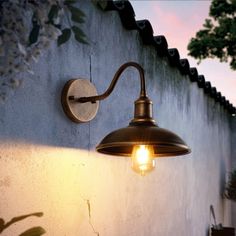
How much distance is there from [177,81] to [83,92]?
2.29 meters

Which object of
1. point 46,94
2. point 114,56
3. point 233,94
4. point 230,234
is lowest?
→ point 230,234

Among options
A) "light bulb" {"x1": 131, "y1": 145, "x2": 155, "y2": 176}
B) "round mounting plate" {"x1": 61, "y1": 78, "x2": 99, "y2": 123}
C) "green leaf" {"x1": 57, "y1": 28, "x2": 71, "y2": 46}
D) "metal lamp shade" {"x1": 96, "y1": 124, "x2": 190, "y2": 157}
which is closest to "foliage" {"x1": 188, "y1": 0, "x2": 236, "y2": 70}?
"round mounting plate" {"x1": 61, "y1": 78, "x2": 99, "y2": 123}

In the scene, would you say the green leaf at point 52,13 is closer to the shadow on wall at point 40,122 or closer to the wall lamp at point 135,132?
the wall lamp at point 135,132

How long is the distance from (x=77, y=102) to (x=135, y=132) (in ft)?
2.54

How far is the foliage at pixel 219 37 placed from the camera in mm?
5840

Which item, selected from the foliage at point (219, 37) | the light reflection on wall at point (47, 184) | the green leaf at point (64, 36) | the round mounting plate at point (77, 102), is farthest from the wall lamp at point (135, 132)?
the foliage at point (219, 37)

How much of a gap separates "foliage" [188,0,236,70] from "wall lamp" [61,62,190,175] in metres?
3.50

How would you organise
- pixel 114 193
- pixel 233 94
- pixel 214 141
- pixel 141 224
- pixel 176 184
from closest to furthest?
pixel 114 193
pixel 141 224
pixel 176 184
pixel 214 141
pixel 233 94

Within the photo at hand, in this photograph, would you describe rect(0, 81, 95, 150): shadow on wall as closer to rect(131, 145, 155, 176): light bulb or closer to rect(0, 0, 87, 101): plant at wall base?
rect(131, 145, 155, 176): light bulb

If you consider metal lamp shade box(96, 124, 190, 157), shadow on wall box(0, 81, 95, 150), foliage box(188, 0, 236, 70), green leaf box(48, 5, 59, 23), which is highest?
foliage box(188, 0, 236, 70)

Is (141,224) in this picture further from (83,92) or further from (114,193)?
(83,92)

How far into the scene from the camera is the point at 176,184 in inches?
178

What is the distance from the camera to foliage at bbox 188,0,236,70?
5840 mm

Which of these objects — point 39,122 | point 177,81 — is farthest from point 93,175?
point 177,81
